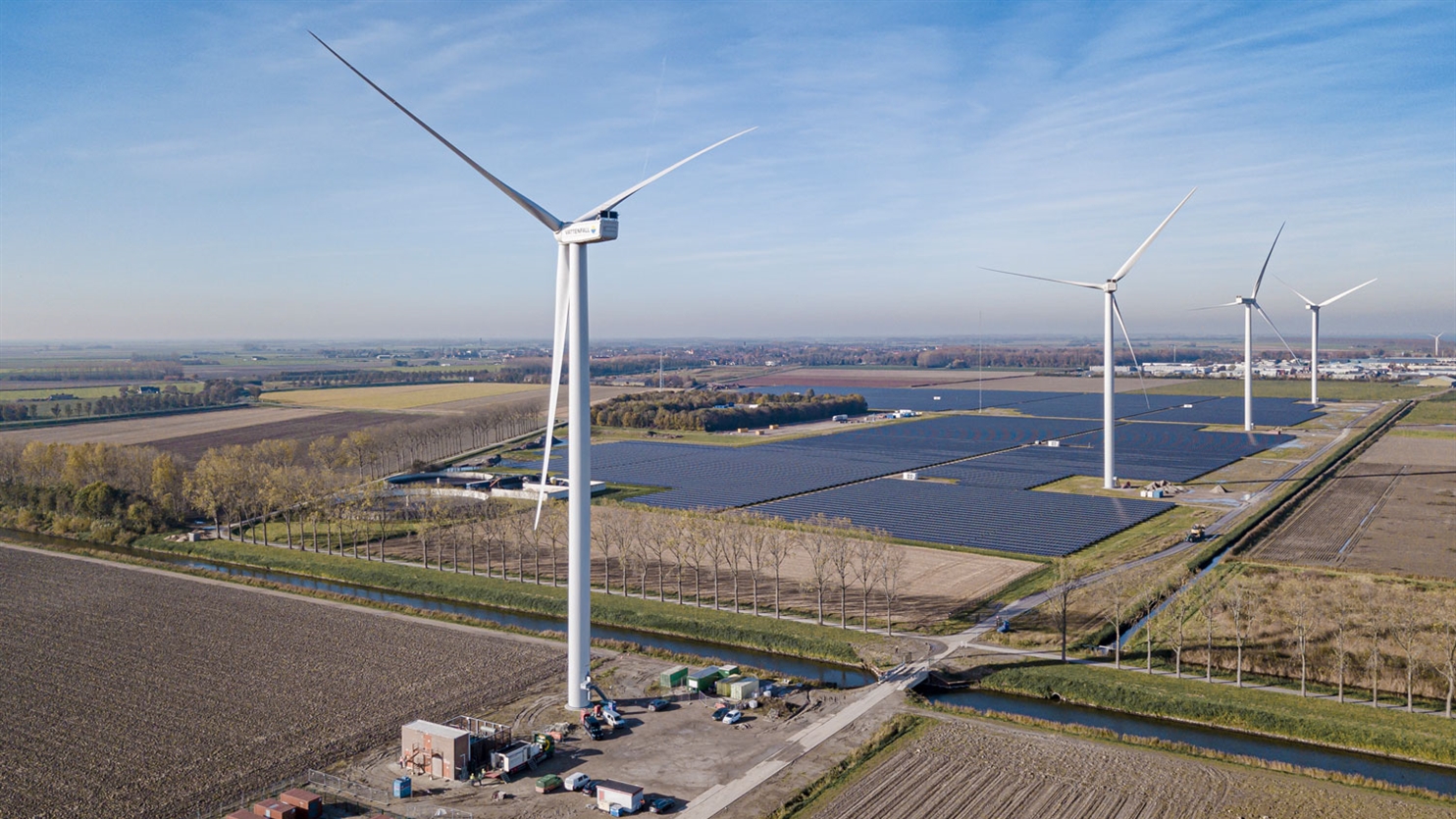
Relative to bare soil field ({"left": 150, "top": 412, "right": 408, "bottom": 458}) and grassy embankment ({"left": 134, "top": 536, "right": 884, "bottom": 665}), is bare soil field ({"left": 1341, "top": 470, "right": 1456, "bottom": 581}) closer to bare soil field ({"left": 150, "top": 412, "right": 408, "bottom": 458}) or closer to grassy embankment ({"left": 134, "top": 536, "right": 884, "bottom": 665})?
grassy embankment ({"left": 134, "top": 536, "right": 884, "bottom": 665})

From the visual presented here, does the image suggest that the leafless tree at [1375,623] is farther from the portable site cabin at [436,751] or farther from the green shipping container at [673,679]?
the portable site cabin at [436,751]

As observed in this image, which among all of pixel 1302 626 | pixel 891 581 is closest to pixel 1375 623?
pixel 1302 626

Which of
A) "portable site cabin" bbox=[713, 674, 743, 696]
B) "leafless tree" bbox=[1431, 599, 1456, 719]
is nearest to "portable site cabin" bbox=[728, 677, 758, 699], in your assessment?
"portable site cabin" bbox=[713, 674, 743, 696]

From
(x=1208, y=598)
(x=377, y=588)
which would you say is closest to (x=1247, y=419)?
(x=1208, y=598)

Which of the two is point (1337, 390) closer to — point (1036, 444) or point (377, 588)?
point (1036, 444)

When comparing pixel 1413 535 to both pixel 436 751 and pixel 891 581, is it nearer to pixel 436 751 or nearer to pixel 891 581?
pixel 891 581
